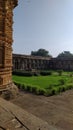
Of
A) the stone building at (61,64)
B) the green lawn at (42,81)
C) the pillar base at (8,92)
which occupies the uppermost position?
the stone building at (61,64)

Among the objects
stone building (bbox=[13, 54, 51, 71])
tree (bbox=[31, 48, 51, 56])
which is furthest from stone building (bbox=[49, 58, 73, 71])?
tree (bbox=[31, 48, 51, 56])

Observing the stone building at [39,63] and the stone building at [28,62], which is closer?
the stone building at [28,62]

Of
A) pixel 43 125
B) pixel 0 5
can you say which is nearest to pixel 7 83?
pixel 0 5

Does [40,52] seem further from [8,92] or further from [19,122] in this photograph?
[19,122]

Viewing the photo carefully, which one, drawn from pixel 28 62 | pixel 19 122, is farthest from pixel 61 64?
pixel 19 122

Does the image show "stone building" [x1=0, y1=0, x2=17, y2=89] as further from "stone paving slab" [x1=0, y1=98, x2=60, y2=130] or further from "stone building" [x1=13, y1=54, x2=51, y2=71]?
"stone building" [x1=13, y1=54, x2=51, y2=71]

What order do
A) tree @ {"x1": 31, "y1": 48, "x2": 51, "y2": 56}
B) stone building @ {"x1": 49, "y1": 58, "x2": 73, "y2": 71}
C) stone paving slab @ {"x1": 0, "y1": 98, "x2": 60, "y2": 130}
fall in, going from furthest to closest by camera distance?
1. tree @ {"x1": 31, "y1": 48, "x2": 51, "y2": 56}
2. stone building @ {"x1": 49, "y1": 58, "x2": 73, "y2": 71}
3. stone paving slab @ {"x1": 0, "y1": 98, "x2": 60, "y2": 130}

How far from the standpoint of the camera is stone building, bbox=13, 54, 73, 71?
1394 inches

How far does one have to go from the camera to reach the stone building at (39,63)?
35.4 meters

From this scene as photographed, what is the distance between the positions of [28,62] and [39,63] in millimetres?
4440

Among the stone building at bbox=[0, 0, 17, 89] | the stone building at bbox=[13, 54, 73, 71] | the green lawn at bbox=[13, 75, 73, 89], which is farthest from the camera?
the stone building at bbox=[13, 54, 73, 71]

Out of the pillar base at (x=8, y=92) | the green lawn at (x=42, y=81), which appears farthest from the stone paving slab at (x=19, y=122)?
the green lawn at (x=42, y=81)

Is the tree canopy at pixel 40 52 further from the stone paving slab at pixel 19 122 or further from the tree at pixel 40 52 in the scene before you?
the stone paving slab at pixel 19 122

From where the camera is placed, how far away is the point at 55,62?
46188 millimetres
